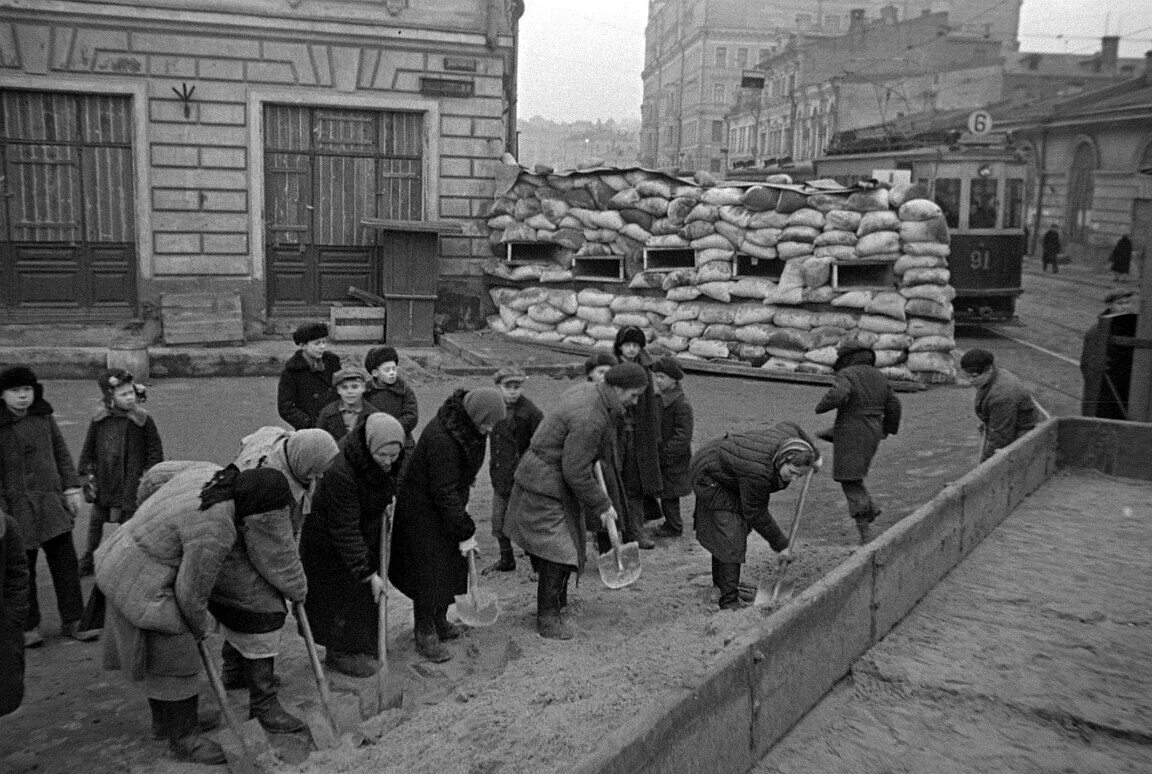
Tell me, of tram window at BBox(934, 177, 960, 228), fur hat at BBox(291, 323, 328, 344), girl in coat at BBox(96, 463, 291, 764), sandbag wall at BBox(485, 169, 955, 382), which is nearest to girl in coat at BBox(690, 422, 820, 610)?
girl in coat at BBox(96, 463, 291, 764)

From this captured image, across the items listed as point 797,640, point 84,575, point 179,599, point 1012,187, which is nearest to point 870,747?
point 797,640

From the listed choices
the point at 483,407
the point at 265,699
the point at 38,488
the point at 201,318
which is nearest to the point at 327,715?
the point at 265,699

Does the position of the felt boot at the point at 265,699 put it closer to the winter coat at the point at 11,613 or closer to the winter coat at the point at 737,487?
the winter coat at the point at 11,613

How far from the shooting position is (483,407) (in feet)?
17.3

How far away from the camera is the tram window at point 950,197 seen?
1669cm

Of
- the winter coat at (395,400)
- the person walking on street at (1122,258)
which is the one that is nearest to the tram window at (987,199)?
the winter coat at (395,400)

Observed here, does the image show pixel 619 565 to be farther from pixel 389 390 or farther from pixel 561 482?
pixel 389 390

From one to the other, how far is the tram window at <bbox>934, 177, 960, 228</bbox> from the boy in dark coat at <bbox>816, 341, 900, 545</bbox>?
10.2 meters

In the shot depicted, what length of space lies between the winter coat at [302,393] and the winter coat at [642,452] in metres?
1.93

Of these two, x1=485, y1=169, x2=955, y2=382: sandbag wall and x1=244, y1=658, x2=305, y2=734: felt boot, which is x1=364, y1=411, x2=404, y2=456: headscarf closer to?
x1=244, y1=658, x2=305, y2=734: felt boot

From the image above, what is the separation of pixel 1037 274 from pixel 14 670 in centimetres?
2954

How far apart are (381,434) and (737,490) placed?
213cm

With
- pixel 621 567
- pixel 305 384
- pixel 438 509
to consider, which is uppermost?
pixel 305 384

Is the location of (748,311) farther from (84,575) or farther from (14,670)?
(14,670)
